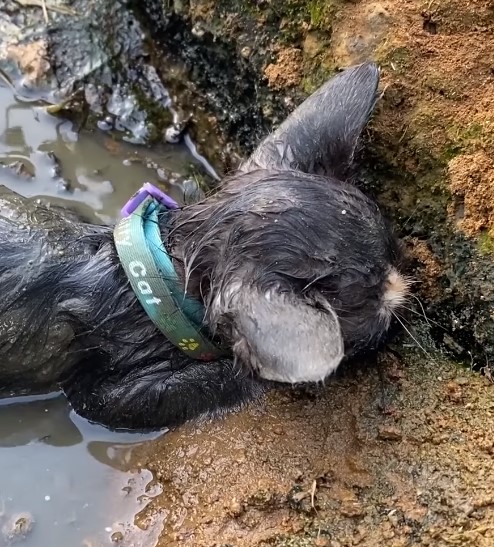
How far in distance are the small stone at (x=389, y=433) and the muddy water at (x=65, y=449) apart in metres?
1.31

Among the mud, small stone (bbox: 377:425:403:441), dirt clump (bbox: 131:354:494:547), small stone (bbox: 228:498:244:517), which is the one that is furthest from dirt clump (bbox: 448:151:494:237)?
small stone (bbox: 228:498:244:517)

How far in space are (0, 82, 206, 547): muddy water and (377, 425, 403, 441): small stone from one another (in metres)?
1.31

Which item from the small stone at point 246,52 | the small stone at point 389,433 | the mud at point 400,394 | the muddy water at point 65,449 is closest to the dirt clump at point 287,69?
the mud at point 400,394

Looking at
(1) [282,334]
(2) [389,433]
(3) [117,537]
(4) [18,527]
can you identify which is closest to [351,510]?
(2) [389,433]

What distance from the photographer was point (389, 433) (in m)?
3.80

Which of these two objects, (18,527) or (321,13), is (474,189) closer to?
(321,13)

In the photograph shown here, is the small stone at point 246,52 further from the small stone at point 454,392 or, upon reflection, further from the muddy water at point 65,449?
the small stone at point 454,392

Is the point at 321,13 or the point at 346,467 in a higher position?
the point at 321,13

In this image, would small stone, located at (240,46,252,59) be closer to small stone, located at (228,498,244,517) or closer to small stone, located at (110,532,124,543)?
small stone, located at (228,498,244,517)

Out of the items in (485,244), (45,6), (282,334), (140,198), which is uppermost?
(45,6)

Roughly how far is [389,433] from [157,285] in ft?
4.68

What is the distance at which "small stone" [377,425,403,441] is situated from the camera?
379cm

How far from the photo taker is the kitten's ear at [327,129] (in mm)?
3750

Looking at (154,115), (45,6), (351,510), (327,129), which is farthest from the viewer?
(45,6)
